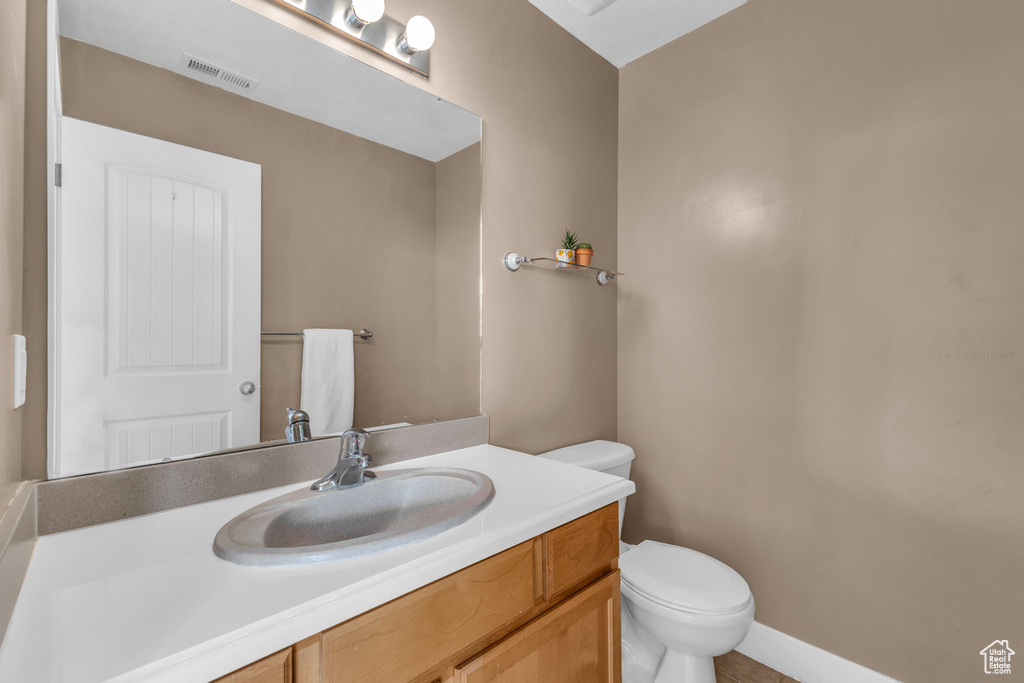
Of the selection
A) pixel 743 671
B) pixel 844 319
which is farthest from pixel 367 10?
pixel 743 671

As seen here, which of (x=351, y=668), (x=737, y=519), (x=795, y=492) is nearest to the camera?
(x=351, y=668)

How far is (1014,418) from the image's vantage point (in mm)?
1273

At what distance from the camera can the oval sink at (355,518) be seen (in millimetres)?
715

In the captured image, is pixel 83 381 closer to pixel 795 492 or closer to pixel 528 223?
pixel 528 223

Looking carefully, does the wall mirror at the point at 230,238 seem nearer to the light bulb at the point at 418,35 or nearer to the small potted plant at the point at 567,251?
the light bulb at the point at 418,35

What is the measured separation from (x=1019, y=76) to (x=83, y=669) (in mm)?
2306

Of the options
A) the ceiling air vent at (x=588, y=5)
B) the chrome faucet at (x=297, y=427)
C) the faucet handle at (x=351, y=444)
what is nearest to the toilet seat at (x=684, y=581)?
the faucet handle at (x=351, y=444)

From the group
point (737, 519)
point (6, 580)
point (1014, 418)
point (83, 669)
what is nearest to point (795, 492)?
point (737, 519)

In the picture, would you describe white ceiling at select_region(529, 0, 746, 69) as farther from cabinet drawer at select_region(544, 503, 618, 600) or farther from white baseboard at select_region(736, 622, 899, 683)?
white baseboard at select_region(736, 622, 899, 683)

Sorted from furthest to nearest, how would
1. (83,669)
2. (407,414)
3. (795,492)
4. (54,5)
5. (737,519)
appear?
(737,519) → (795,492) → (407,414) → (54,5) → (83,669)

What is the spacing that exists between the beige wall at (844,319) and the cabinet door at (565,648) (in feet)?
3.04

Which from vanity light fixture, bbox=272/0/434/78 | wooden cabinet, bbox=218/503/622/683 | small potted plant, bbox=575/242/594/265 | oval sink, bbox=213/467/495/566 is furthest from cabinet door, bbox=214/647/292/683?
small potted plant, bbox=575/242/594/265

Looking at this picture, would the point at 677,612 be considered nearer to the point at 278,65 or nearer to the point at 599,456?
the point at 599,456

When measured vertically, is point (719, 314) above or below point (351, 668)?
above
